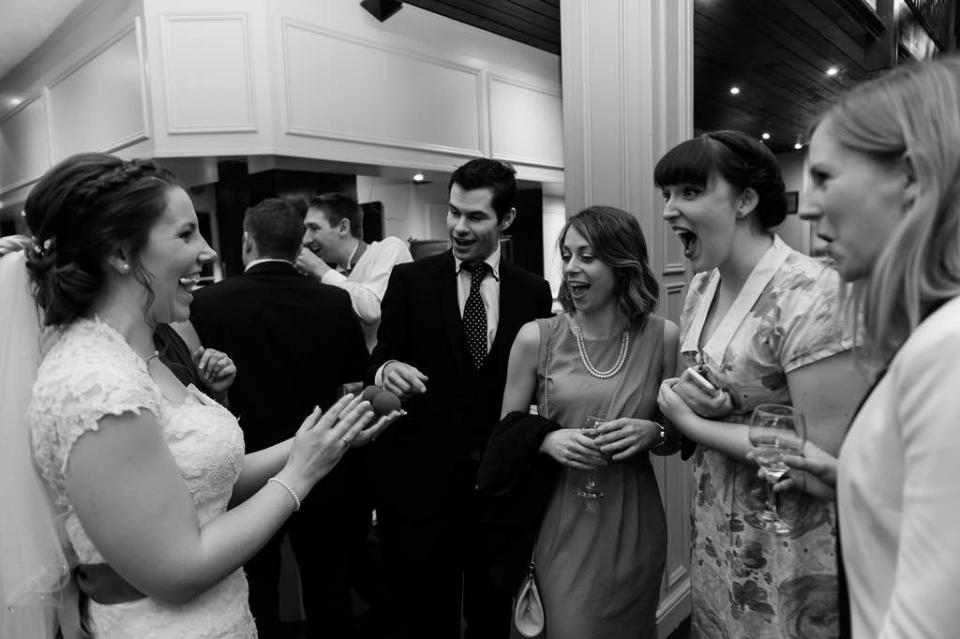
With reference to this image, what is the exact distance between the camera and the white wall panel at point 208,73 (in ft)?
12.6

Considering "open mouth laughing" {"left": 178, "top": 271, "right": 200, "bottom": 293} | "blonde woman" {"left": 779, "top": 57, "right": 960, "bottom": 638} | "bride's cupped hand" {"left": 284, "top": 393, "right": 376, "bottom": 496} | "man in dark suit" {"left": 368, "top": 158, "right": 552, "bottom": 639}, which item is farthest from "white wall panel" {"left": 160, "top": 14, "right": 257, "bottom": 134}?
"blonde woman" {"left": 779, "top": 57, "right": 960, "bottom": 638}

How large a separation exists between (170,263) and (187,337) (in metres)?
1.27

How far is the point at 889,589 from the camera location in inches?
27.5

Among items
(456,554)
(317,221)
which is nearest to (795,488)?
(456,554)

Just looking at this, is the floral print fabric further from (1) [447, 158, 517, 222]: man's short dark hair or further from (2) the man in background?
(2) the man in background

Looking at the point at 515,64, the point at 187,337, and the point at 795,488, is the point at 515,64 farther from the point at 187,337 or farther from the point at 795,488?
the point at 795,488

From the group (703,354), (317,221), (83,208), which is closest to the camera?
(83,208)

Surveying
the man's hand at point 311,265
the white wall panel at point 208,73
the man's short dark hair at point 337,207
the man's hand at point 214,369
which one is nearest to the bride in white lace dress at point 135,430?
the man's hand at point 214,369

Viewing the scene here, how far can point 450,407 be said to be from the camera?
84.9 inches

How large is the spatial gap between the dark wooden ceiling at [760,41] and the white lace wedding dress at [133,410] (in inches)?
168

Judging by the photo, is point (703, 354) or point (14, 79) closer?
point (703, 354)

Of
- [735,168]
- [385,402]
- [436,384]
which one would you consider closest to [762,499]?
[735,168]

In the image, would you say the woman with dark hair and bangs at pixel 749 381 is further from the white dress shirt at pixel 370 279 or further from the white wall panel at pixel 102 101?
the white wall panel at pixel 102 101

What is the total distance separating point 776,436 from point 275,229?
2027 millimetres
